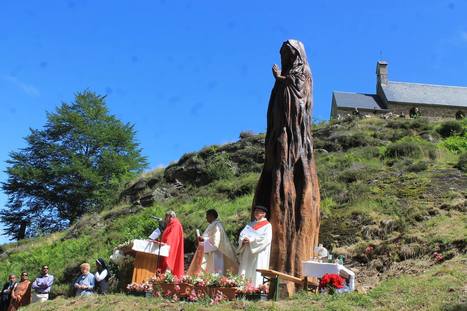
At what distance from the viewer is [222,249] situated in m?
11.1

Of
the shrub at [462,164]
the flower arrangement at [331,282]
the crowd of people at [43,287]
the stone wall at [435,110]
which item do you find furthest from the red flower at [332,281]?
the stone wall at [435,110]

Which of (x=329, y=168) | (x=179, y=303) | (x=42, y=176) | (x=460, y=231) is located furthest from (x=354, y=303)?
(x=42, y=176)

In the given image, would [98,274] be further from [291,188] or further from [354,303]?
[354,303]

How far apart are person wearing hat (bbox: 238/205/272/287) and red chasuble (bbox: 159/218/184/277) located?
5.15 feet

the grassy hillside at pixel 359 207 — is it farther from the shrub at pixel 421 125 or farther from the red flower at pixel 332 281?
the red flower at pixel 332 281

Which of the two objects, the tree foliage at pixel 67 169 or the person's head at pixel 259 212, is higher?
the tree foliage at pixel 67 169

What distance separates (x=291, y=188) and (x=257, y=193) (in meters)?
0.75

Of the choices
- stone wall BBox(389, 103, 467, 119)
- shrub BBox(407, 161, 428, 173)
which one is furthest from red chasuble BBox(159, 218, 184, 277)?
stone wall BBox(389, 103, 467, 119)

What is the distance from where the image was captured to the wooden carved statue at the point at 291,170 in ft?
34.6

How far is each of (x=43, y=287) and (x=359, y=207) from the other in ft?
32.0

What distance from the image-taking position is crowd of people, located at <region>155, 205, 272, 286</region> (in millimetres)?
10359

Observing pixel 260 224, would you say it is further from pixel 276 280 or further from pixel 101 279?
pixel 101 279

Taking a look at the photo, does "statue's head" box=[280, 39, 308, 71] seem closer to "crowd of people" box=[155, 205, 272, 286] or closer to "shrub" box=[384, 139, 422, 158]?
"crowd of people" box=[155, 205, 272, 286]

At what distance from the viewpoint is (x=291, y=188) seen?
10914 millimetres
